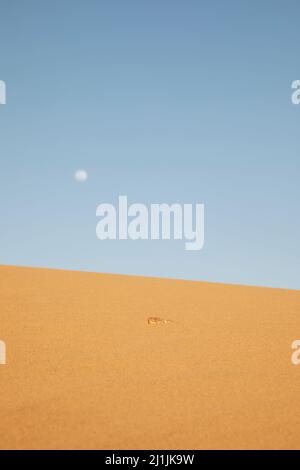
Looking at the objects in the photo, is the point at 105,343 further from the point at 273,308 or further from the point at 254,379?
the point at 273,308

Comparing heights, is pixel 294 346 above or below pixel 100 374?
A: above

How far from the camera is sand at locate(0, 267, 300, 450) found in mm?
5066

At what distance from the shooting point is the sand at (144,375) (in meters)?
5.07

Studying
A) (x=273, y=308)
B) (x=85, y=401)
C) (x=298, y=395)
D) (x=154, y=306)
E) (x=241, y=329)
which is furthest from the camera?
(x=273, y=308)

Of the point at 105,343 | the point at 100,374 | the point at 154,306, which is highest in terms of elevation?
the point at 154,306

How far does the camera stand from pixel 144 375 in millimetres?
7059

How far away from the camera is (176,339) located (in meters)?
9.37

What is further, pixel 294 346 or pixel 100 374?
pixel 294 346

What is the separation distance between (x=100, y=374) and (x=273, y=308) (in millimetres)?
8334

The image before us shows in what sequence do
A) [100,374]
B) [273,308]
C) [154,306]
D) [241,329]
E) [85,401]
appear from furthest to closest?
[273,308] → [154,306] → [241,329] → [100,374] → [85,401]
